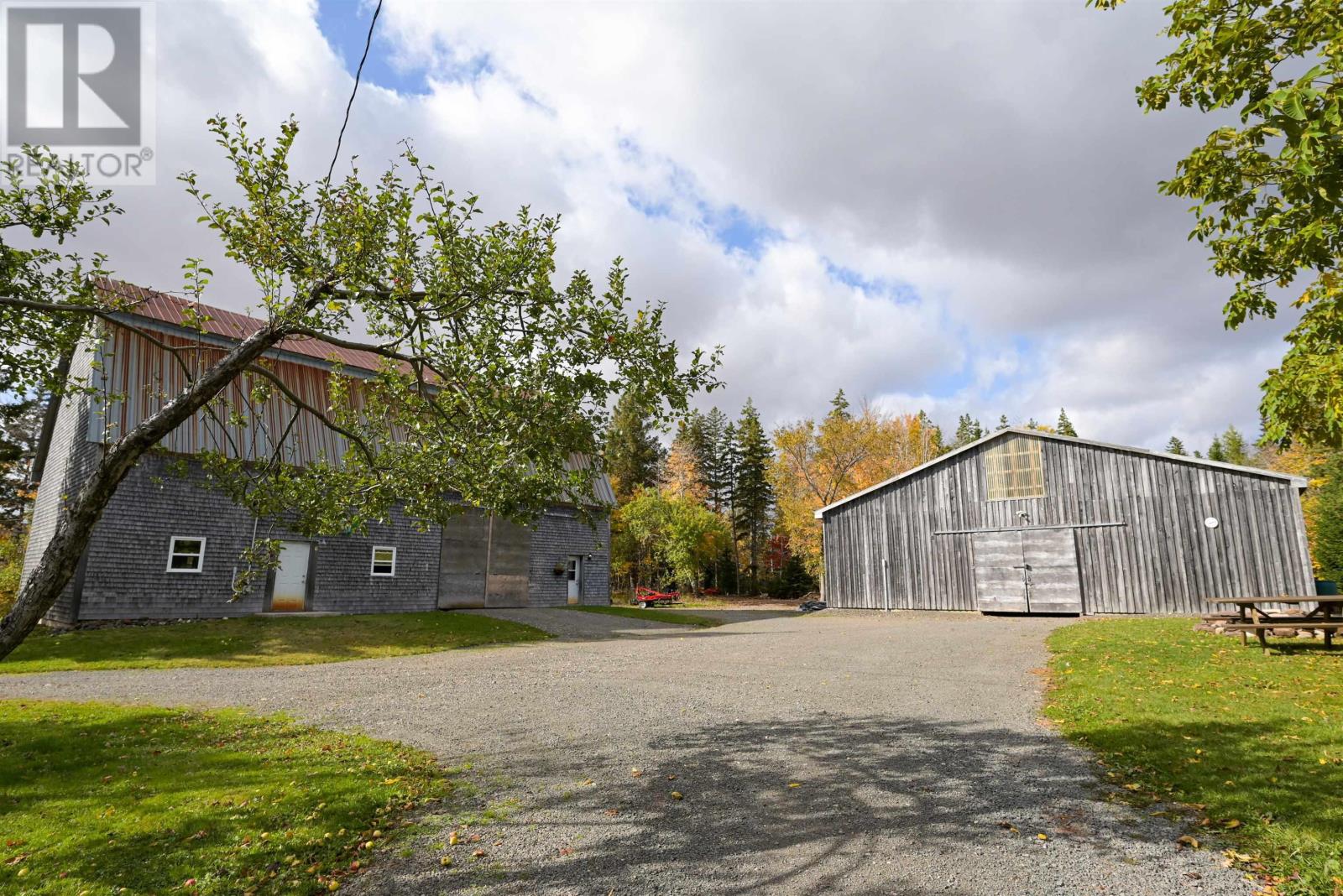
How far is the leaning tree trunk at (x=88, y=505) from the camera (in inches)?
210

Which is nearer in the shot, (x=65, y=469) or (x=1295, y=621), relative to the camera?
(x=1295, y=621)

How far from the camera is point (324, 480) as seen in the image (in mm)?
7574

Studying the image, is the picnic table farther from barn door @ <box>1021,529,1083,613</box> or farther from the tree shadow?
barn door @ <box>1021,529,1083,613</box>

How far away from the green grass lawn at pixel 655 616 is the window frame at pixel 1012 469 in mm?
11805

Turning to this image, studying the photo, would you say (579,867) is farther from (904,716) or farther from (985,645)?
(985,645)

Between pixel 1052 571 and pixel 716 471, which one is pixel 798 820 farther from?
pixel 716 471

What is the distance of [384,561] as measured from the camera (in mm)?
21922

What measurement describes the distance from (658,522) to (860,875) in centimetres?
3994

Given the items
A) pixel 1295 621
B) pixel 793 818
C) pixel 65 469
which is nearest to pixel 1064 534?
pixel 1295 621

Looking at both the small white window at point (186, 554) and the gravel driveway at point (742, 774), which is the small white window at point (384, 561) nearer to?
the small white window at point (186, 554)

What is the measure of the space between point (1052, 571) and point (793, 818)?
22503 millimetres

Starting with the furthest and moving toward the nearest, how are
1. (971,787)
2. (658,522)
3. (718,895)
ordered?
(658,522) < (971,787) < (718,895)

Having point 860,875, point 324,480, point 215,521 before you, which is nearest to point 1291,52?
point 860,875

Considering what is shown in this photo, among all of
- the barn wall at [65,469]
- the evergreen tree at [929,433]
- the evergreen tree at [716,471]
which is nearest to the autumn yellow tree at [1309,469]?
the evergreen tree at [929,433]
